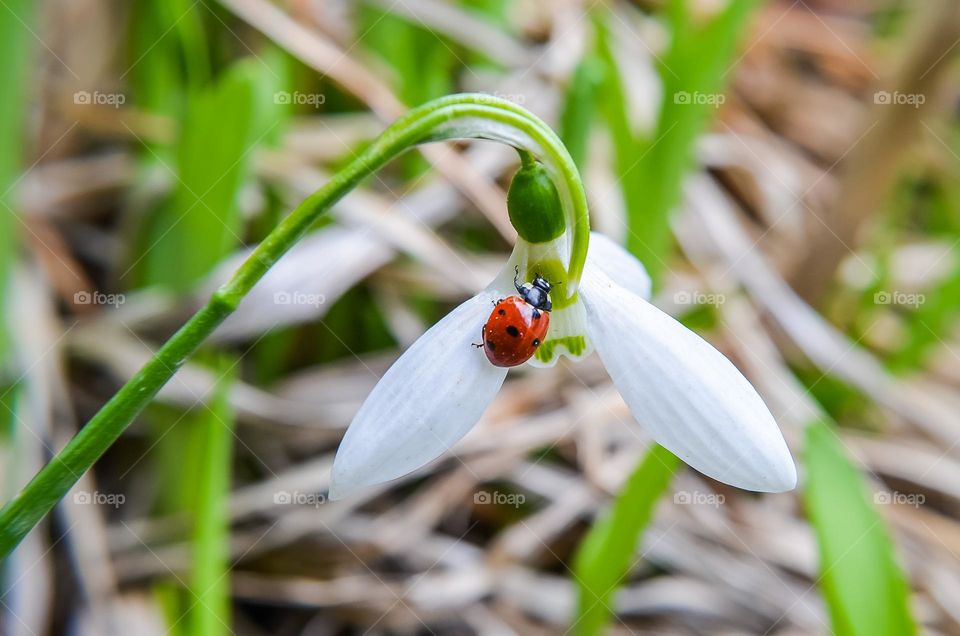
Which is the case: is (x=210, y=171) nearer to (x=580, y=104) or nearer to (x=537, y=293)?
(x=580, y=104)

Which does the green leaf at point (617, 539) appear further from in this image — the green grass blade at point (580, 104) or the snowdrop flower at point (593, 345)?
the green grass blade at point (580, 104)

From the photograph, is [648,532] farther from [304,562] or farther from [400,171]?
[400,171]

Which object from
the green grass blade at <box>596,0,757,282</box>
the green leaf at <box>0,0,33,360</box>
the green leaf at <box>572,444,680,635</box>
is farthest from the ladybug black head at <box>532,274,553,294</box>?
the green leaf at <box>0,0,33,360</box>

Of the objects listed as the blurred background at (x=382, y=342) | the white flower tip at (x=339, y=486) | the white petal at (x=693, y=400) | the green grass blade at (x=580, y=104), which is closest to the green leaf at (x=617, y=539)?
the blurred background at (x=382, y=342)

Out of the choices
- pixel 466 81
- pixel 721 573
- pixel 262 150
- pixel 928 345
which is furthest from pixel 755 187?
pixel 262 150

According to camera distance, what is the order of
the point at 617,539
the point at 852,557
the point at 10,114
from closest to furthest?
the point at 852,557 → the point at 617,539 → the point at 10,114

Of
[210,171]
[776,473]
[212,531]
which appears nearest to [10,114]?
[210,171]
